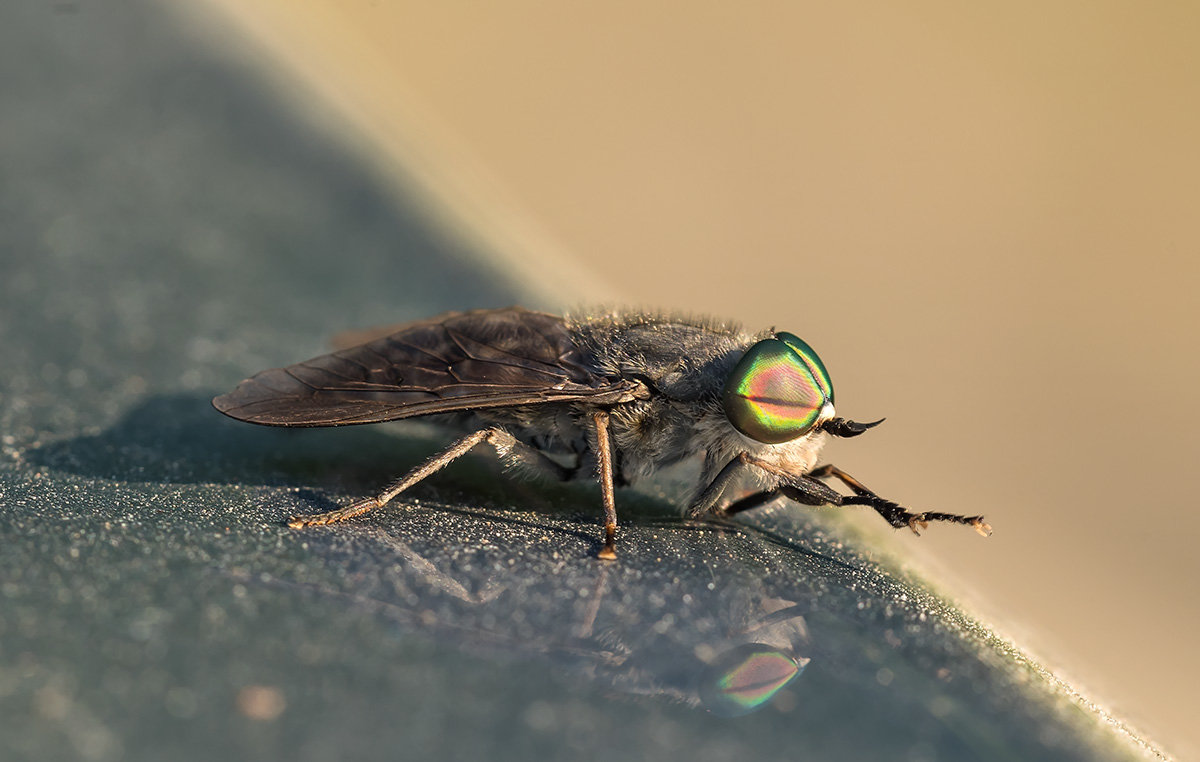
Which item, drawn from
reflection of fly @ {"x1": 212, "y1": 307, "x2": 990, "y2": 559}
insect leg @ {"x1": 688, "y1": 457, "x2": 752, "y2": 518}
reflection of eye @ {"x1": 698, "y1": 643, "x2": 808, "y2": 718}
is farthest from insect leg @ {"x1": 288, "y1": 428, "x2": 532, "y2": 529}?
reflection of eye @ {"x1": 698, "y1": 643, "x2": 808, "y2": 718}

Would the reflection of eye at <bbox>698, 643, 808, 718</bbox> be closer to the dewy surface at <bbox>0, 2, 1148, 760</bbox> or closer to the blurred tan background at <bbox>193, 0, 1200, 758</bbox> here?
the dewy surface at <bbox>0, 2, 1148, 760</bbox>

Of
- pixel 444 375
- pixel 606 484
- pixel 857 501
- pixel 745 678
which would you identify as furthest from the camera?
pixel 444 375

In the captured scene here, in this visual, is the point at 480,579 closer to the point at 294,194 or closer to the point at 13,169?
the point at 294,194

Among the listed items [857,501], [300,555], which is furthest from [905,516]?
[300,555]

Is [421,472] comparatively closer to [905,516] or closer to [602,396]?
[602,396]

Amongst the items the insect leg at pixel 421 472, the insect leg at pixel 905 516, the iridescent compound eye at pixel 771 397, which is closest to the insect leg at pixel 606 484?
the insect leg at pixel 421 472

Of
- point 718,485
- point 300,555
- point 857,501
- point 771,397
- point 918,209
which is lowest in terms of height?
point 300,555

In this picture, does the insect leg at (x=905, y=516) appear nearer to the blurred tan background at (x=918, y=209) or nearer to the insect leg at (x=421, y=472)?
the blurred tan background at (x=918, y=209)
